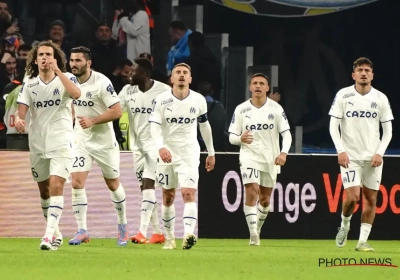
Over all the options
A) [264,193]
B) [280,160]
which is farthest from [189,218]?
[264,193]

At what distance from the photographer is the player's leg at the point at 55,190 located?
1330 cm

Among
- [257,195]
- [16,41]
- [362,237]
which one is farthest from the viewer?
[16,41]

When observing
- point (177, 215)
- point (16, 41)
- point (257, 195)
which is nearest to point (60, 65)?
point (257, 195)

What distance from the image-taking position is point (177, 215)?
18125 mm

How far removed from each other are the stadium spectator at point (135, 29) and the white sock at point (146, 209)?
23.5 ft

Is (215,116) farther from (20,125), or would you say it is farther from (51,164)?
(20,125)

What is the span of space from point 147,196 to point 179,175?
174 cm

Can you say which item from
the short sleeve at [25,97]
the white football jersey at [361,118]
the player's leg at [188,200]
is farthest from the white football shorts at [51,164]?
the white football jersey at [361,118]

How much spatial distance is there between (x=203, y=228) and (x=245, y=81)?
574 cm

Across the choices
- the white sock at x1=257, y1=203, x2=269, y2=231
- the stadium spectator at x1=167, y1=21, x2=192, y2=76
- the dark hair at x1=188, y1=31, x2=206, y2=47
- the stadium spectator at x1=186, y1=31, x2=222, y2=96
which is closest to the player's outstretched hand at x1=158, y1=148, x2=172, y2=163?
the white sock at x1=257, y1=203, x2=269, y2=231

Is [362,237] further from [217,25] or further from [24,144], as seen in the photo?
[217,25]

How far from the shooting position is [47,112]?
13617 mm

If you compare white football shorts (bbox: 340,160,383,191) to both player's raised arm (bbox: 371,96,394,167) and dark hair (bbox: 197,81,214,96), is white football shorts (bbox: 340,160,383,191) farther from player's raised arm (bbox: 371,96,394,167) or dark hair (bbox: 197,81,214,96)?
dark hair (bbox: 197,81,214,96)

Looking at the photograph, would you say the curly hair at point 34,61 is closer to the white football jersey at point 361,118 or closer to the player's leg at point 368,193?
the white football jersey at point 361,118
